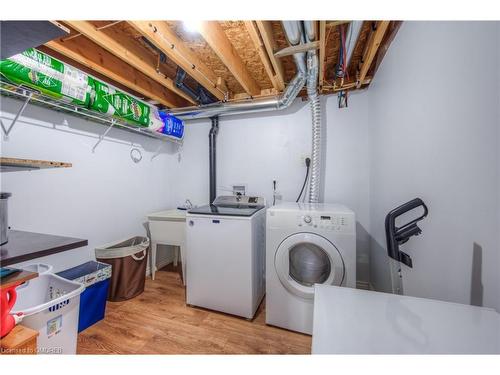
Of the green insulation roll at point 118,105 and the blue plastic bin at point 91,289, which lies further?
the green insulation roll at point 118,105

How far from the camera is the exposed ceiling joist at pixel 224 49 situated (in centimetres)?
133

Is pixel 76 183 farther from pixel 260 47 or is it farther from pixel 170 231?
pixel 260 47

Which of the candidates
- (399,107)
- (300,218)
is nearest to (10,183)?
(300,218)

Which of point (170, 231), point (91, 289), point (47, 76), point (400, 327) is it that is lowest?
point (91, 289)

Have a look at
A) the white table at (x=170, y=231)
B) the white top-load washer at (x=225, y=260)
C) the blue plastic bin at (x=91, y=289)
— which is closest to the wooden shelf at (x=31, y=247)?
the blue plastic bin at (x=91, y=289)

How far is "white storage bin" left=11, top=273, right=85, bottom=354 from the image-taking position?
1032mm

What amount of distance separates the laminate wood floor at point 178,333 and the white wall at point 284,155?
127cm

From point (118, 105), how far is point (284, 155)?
1795 mm

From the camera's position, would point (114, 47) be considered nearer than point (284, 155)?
Yes

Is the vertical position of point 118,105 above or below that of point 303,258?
above

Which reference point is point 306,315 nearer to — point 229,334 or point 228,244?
point 229,334

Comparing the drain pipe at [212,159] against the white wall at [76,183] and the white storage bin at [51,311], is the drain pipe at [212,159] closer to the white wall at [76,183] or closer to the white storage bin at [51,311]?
the white wall at [76,183]

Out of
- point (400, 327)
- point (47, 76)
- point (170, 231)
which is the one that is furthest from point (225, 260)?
point (47, 76)

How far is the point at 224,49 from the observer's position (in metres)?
1.52
